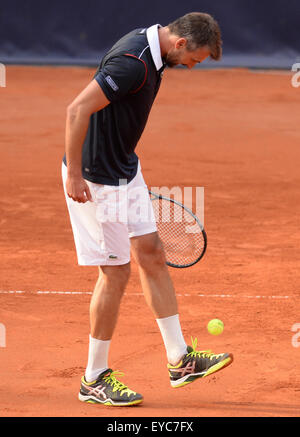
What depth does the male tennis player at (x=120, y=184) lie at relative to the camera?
3.69m

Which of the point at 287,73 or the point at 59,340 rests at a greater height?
the point at 59,340

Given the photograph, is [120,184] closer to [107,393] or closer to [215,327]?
[107,393]

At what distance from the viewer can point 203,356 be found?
4102mm

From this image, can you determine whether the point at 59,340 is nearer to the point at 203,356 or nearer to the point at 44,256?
the point at 203,356

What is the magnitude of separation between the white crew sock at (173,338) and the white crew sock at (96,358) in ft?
1.00

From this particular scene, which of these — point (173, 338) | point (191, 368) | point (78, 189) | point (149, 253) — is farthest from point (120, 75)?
point (191, 368)

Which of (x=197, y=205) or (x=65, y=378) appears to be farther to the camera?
(x=197, y=205)

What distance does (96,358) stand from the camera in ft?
13.3

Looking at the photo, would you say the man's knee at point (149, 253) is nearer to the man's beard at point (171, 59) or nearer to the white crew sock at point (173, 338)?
the white crew sock at point (173, 338)

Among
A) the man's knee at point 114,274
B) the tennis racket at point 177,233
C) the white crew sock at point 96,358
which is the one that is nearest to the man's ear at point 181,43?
the man's knee at point 114,274

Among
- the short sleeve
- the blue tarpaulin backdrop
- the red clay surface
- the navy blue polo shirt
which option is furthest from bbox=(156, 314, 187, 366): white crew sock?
the blue tarpaulin backdrop

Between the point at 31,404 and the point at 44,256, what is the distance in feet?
8.76

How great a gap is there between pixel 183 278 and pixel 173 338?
1910 millimetres

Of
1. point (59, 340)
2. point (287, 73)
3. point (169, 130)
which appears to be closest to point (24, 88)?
point (169, 130)
